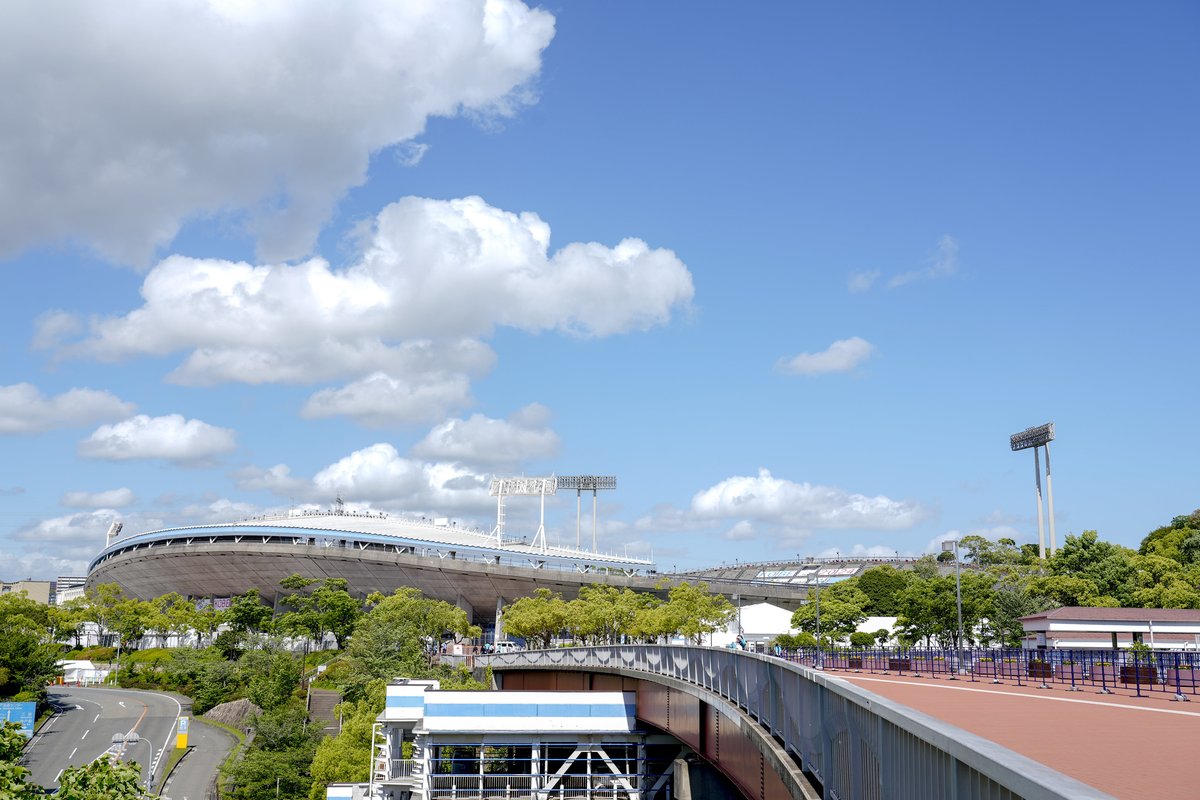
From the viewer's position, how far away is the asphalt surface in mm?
55094

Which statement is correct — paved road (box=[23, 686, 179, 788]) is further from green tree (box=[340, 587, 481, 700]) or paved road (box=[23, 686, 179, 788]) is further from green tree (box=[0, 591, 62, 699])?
green tree (box=[340, 587, 481, 700])

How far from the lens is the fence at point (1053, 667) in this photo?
30.0 metres

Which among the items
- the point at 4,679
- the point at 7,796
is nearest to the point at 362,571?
the point at 4,679

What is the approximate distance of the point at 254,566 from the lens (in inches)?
5497

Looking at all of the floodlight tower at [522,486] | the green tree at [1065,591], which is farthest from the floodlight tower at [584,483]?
the green tree at [1065,591]

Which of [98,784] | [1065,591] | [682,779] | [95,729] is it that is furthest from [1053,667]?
[95,729]

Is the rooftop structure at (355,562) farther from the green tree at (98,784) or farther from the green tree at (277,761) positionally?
the green tree at (98,784)

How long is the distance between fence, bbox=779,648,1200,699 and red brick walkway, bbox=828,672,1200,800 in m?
3.35

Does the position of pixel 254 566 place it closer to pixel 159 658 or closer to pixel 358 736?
pixel 159 658

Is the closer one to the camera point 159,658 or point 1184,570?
point 1184,570

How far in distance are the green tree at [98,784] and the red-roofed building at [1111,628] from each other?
44.9 m

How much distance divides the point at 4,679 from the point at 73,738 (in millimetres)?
11279

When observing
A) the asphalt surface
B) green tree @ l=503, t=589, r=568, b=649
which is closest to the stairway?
the asphalt surface

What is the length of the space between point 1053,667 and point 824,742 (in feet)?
→ 82.6
